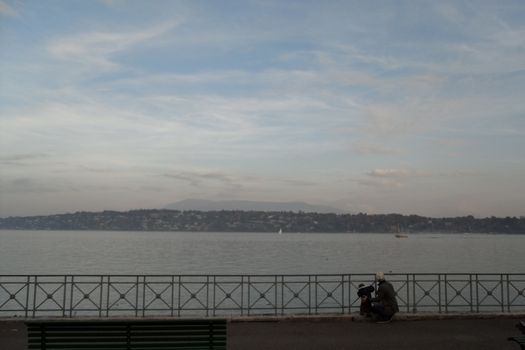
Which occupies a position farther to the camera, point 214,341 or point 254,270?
point 254,270

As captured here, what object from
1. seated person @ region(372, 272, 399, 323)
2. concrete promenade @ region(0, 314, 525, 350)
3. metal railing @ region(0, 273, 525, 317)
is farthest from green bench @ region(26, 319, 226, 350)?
seated person @ region(372, 272, 399, 323)

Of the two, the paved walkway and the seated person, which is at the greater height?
the seated person

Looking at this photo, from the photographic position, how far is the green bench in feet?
25.2

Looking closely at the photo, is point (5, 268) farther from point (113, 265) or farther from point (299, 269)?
point (299, 269)

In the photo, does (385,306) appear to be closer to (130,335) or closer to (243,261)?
(130,335)

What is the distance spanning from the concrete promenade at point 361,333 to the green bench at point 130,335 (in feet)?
6.85

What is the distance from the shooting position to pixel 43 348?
25.2ft

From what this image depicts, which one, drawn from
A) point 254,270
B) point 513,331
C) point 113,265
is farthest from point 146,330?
point 113,265

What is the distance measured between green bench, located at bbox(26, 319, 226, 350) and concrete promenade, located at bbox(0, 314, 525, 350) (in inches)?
82.2

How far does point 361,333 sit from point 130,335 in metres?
5.27

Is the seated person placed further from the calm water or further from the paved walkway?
the calm water

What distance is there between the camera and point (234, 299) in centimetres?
3077

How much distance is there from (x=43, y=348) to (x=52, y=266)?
60.3m

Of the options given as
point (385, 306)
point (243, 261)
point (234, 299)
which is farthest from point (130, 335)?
point (243, 261)
